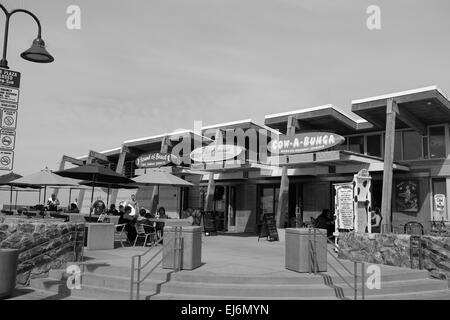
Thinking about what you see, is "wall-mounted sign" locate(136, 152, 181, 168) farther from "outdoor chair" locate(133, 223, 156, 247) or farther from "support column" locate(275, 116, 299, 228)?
"outdoor chair" locate(133, 223, 156, 247)

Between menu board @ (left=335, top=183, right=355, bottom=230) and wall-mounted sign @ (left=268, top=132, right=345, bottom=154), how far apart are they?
8.87 feet

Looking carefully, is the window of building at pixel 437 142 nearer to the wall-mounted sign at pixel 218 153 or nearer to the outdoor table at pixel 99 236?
the wall-mounted sign at pixel 218 153

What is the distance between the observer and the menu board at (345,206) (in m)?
13.9

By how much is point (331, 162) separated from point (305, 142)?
1.37m

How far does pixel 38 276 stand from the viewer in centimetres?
934

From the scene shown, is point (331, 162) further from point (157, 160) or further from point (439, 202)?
point (157, 160)

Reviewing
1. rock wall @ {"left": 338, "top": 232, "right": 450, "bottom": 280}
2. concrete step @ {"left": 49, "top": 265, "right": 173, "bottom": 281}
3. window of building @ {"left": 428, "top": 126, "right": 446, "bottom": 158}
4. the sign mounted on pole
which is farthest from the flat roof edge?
the sign mounted on pole

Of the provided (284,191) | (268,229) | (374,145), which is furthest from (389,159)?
(268,229)
